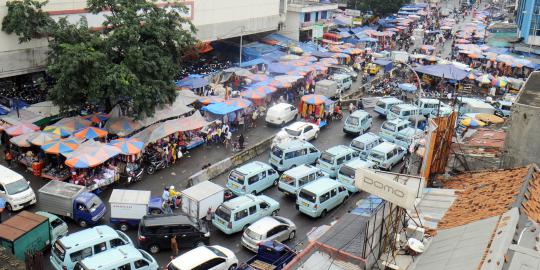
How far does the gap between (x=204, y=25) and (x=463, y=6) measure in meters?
78.6

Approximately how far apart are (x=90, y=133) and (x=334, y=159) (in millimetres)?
11830

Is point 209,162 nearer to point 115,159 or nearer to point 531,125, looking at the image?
point 115,159

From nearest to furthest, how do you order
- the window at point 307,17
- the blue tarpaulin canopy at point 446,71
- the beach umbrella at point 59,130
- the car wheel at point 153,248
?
1. the car wheel at point 153,248
2. the beach umbrella at point 59,130
3. the blue tarpaulin canopy at point 446,71
4. the window at point 307,17

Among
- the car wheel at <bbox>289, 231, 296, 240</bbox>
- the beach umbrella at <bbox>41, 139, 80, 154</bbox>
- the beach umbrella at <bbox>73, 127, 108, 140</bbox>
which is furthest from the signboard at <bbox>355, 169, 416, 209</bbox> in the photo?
the beach umbrella at <bbox>73, 127, 108, 140</bbox>

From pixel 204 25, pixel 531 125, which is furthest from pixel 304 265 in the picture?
pixel 204 25

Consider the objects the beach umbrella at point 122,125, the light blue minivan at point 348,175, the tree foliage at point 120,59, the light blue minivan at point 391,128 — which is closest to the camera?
the light blue minivan at point 348,175

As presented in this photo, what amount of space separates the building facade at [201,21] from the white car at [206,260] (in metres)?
17.7

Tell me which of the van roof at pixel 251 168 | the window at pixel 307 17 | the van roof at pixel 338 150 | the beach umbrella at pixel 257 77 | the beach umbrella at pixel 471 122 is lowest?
the van roof at pixel 251 168

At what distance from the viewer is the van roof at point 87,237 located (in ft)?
53.7

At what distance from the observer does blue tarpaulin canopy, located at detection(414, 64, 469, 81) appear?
4069 cm

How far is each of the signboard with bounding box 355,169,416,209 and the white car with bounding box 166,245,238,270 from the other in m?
7.74

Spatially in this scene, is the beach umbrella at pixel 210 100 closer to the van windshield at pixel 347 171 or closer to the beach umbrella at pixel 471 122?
the van windshield at pixel 347 171

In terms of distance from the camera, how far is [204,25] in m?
41.0

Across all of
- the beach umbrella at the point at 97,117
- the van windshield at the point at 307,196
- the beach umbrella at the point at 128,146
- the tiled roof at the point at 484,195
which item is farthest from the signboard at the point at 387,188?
the beach umbrella at the point at 97,117
